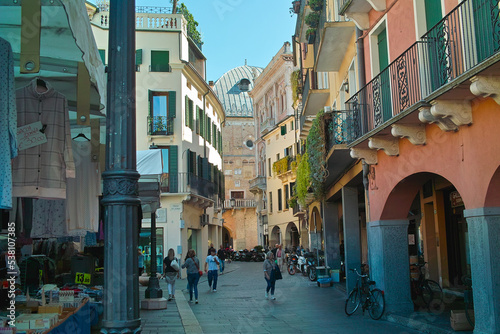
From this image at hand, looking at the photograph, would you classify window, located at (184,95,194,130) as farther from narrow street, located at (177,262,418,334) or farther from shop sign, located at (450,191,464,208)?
shop sign, located at (450,191,464,208)

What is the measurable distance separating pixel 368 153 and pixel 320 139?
3535 mm

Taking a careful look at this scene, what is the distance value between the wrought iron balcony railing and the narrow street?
4.57 meters

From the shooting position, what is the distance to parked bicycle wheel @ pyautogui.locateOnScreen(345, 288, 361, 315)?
13977 millimetres

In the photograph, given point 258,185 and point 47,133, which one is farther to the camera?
point 258,185

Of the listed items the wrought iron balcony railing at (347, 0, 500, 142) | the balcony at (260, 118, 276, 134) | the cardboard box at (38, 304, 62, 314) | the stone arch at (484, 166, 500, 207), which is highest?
the balcony at (260, 118, 276, 134)

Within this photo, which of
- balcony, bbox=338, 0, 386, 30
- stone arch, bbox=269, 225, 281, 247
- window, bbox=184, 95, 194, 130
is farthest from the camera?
stone arch, bbox=269, 225, 281, 247

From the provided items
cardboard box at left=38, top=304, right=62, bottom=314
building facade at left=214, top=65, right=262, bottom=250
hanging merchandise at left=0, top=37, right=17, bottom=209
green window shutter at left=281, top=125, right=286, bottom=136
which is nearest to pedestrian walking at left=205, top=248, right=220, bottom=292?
cardboard box at left=38, top=304, right=62, bottom=314

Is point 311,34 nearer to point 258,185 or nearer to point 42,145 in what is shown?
point 42,145

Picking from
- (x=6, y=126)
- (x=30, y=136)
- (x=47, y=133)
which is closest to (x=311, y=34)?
(x=47, y=133)

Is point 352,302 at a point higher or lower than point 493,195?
lower

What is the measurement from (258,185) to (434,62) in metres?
48.1

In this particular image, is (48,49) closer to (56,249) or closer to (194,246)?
(56,249)

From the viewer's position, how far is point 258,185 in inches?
2282

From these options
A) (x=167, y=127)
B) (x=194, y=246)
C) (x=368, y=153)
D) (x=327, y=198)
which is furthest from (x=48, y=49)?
(x=194, y=246)
